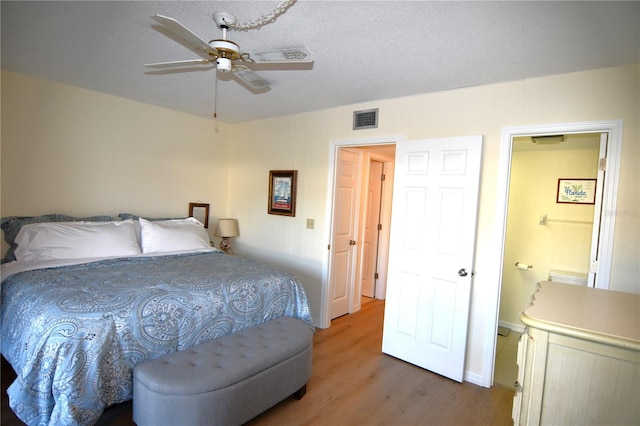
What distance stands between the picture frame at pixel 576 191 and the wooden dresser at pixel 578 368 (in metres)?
2.73

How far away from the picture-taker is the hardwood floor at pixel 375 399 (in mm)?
2168

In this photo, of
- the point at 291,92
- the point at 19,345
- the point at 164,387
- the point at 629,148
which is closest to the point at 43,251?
the point at 19,345

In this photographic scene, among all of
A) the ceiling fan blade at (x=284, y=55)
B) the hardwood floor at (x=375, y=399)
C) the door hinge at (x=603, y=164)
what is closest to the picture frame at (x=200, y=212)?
the hardwood floor at (x=375, y=399)

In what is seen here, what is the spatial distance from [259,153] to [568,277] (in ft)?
12.5

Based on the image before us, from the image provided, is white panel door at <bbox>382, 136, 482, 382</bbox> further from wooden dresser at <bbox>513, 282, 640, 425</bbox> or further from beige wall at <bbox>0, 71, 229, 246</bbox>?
beige wall at <bbox>0, 71, 229, 246</bbox>

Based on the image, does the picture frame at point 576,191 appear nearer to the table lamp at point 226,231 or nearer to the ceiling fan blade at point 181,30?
the ceiling fan blade at point 181,30

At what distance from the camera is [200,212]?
4465 millimetres

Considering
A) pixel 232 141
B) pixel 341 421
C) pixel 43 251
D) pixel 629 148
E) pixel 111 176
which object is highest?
pixel 232 141

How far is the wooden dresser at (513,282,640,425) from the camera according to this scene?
41.9 inches

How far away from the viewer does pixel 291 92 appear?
3.10 meters

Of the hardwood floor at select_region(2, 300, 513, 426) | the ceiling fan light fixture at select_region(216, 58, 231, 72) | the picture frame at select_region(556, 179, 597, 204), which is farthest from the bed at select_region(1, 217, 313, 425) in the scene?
the picture frame at select_region(556, 179, 597, 204)

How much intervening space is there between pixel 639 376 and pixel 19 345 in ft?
9.16

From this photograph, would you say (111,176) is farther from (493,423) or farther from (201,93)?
(493,423)

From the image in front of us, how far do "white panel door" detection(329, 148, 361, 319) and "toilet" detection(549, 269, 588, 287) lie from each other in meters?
2.18
